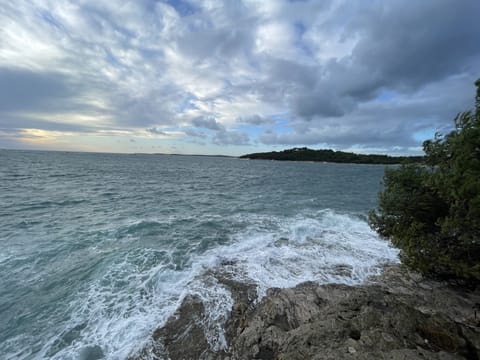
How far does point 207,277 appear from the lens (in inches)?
382

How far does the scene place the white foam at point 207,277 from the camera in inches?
270

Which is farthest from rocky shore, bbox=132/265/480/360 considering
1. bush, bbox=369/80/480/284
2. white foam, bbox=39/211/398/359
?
bush, bbox=369/80/480/284

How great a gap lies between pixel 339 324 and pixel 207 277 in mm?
6091

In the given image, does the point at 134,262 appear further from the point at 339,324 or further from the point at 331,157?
the point at 331,157

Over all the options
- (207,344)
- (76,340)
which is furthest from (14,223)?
(207,344)

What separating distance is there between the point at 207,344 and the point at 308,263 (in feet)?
20.6

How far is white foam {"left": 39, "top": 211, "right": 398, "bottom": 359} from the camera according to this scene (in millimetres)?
6863

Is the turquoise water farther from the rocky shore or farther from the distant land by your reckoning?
the distant land

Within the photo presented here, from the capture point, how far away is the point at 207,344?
6.38 metres

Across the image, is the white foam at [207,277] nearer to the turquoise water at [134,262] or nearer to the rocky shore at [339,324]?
the turquoise water at [134,262]

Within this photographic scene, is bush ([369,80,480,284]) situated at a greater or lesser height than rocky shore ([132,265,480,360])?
greater

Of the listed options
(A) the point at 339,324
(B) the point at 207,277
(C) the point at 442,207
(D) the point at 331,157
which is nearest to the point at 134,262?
(B) the point at 207,277

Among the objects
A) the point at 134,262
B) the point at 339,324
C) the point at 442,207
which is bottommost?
the point at 134,262

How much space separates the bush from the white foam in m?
3.10
